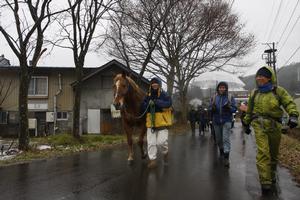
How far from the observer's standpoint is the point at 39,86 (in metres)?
31.1

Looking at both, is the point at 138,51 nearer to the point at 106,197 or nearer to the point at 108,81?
the point at 108,81

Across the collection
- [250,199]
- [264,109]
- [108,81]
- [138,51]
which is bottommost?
[250,199]

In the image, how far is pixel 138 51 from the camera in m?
34.6

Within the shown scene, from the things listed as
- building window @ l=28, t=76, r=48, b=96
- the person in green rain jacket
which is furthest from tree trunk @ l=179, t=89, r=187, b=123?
the person in green rain jacket

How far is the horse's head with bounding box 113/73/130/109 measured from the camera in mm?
8508

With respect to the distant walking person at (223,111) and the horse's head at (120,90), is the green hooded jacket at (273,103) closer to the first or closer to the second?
the distant walking person at (223,111)

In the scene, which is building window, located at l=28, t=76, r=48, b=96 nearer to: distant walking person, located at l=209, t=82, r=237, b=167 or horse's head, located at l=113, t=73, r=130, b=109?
horse's head, located at l=113, t=73, r=130, b=109

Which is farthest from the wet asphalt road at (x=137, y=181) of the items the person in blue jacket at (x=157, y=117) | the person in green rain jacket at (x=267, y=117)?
the person in blue jacket at (x=157, y=117)

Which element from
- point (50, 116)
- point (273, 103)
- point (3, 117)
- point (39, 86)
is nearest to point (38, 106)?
point (50, 116)

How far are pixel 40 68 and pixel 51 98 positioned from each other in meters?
2.67

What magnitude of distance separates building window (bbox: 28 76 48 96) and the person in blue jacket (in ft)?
77.8

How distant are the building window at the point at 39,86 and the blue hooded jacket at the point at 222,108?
23.8m

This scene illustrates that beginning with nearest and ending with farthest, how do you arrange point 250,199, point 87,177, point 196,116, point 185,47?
point 250,199 → point 87,177 → point 196,116 → point 185,47

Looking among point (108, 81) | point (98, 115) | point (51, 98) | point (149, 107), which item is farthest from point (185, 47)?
point (149, 107)
